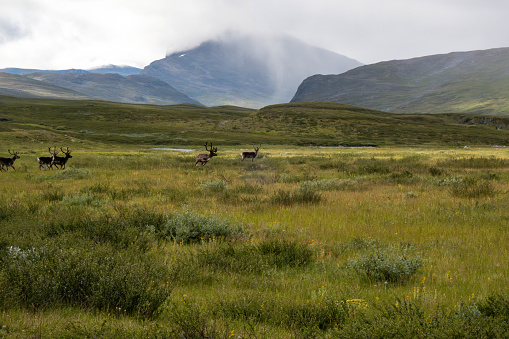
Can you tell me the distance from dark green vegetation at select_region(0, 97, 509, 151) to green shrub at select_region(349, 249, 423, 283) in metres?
52.8

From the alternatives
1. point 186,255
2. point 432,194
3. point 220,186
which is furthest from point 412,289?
point 220,186

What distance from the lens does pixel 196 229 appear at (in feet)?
22.6

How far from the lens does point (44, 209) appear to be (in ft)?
27.3

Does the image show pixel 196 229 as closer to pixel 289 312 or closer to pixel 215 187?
pixel 289 312

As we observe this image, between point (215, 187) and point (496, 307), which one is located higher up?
point (496, 307)

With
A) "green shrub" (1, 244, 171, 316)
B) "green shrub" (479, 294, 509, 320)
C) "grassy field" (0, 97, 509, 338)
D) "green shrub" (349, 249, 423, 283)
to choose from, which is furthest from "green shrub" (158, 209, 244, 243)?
"green shrub" (479, 294, 509, 320)

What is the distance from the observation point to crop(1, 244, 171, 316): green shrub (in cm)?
346

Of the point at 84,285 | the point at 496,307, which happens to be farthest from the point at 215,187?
the point at 496,307

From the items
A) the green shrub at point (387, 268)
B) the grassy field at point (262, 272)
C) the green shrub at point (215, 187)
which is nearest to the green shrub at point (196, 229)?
the grassy field at point (262, 272)

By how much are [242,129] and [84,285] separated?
3820 inches

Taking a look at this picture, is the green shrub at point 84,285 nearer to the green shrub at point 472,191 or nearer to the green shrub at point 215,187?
the green shrub at point 215,187

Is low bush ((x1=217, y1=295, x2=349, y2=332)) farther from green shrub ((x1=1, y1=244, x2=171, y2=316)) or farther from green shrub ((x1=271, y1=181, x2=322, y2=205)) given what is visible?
green shrub ((x1=271, y1=181, x2=322, y2=205))

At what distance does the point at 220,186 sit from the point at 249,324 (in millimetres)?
10453

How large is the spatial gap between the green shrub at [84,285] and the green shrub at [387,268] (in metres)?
3.03
